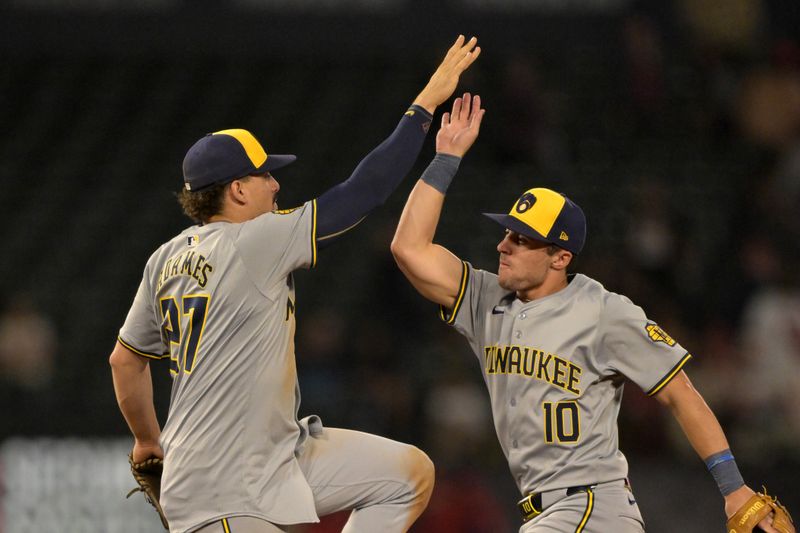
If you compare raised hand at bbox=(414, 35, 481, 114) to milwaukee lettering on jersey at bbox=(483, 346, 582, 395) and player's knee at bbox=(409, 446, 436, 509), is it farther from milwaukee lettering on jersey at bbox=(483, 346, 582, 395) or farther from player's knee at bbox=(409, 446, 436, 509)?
player's knee at bbox=(409, 446, 436, 509)

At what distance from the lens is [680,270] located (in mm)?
10008

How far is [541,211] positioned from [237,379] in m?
1.42

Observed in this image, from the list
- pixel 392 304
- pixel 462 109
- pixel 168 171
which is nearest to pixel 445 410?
pixel 392 304

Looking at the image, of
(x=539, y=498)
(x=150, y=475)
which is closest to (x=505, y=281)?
(x=539, y=498)

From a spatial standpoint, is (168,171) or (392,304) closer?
(392,304)

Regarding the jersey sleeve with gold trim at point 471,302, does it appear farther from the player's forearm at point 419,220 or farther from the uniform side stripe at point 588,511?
the uniform side stripe at point 588,511

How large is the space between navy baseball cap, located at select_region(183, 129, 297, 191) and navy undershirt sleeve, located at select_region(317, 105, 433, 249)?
0.29 metres

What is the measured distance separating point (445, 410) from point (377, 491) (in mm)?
4143

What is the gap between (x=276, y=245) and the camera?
14.8 feet

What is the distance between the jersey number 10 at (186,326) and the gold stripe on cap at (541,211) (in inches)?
52.7

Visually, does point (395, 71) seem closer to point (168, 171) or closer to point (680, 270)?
point (168, 171)

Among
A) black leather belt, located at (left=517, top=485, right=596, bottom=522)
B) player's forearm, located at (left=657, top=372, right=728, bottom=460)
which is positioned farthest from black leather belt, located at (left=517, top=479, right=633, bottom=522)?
player's forearm, located at (left=657, top=372, right=728, bottom=460)

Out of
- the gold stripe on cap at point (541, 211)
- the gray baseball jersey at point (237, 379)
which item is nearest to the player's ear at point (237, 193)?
the gray baseball jersey at point (237, 379)

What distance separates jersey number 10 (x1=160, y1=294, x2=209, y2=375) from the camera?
14.9 ft
